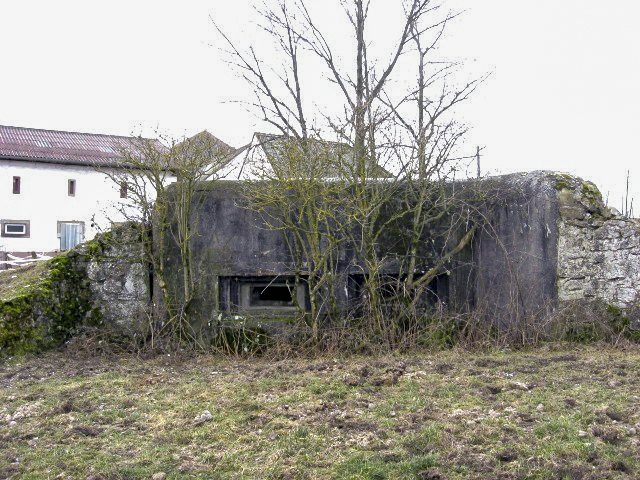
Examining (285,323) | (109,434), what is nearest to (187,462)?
(109,434)

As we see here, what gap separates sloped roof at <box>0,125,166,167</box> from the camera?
33125 mm

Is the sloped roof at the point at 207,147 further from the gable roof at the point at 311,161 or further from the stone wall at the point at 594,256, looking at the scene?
the stone wall at the point at 594,256

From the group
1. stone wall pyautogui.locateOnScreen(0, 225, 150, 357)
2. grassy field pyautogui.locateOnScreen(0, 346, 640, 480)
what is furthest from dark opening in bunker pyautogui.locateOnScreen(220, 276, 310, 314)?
grassy field pyautogui.locateOnScreen(0, 346, 640, 480)

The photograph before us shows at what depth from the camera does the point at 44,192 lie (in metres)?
33.2

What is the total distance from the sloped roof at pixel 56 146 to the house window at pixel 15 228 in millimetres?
2930

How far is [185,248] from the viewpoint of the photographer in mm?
8992

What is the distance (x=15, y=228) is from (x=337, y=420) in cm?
3068

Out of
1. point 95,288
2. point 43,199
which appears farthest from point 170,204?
point 43,199

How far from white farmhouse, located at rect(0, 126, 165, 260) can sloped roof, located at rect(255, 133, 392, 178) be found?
25.0 metres

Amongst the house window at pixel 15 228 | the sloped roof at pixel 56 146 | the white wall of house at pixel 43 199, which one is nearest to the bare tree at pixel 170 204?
the white wall of house at pixel 43 199

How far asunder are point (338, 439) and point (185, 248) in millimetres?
4843

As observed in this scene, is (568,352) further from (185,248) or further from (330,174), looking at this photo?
(185,248)

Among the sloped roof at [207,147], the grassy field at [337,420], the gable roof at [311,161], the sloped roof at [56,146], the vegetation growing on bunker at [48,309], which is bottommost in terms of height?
the grassy field at [337,420]

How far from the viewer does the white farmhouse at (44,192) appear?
32312 millimetres
